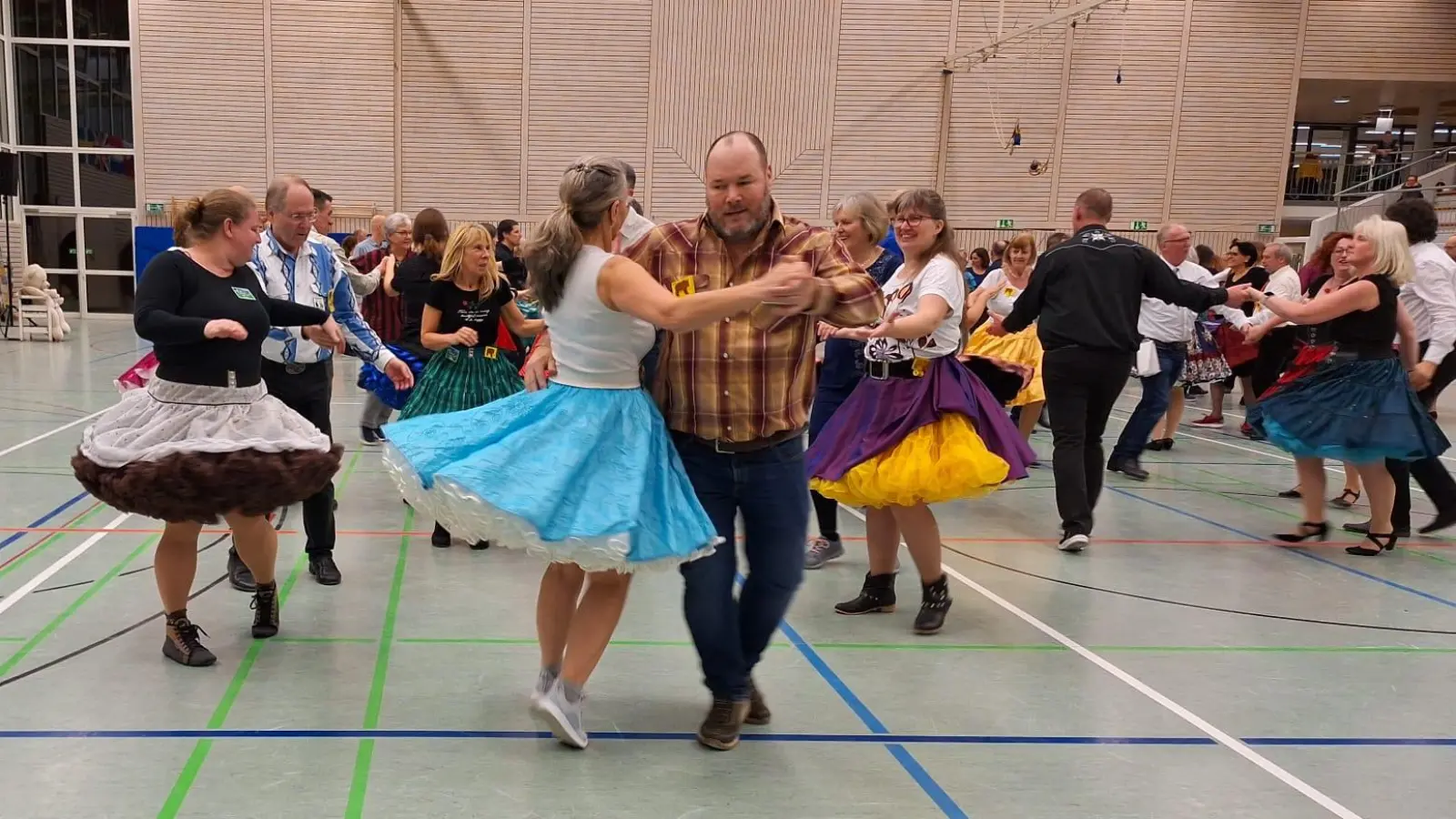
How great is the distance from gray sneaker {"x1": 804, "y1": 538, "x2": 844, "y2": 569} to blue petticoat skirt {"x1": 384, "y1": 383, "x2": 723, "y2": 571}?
7.94 ft

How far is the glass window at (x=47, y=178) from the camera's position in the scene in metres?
19.6

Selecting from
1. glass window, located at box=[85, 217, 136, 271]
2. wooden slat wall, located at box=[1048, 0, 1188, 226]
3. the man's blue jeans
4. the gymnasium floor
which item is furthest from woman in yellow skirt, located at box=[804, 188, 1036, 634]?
glass window, located at box=[85, 217, 136, 271]

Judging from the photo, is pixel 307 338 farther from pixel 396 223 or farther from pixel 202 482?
pixel 396 223

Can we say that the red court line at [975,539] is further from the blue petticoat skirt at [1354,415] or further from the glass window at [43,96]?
the glass window at [43,96]

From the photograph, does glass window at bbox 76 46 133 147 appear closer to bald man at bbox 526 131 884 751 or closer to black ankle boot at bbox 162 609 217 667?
black ankle boot at bbox 162 609 217 667

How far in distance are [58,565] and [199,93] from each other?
54.7 feet

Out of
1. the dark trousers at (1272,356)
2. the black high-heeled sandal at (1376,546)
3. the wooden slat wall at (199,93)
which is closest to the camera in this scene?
the black high-heeled sandal at (1376,546)

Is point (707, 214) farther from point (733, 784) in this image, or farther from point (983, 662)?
point (983, 662)

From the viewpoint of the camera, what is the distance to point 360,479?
6730mm

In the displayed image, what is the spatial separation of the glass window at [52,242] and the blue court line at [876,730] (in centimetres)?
2111

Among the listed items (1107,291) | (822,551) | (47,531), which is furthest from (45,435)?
(1107,291)

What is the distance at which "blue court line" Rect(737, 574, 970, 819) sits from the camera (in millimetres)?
2693

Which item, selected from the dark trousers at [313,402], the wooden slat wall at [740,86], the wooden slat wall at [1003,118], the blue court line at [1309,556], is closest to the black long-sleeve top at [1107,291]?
the blue court line at [1309,556]

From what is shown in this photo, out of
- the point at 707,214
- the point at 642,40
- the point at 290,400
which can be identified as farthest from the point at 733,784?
the point at 642,40
